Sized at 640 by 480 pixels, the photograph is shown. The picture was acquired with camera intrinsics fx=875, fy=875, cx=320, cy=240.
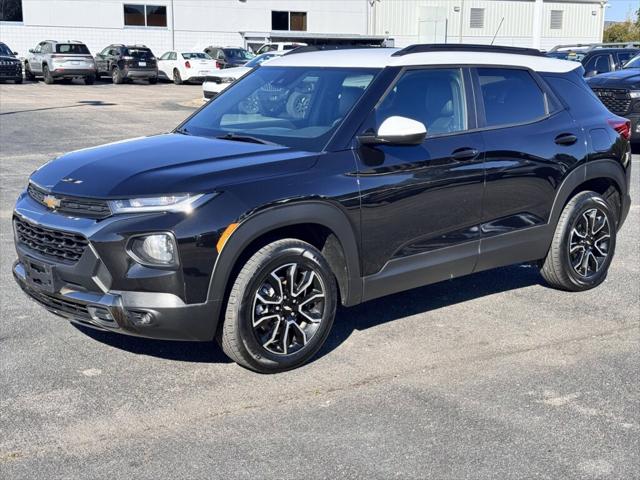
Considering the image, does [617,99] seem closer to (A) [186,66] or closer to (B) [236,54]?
(B) [236,54]

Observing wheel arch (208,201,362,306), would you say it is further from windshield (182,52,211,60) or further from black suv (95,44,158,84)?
windshield (182,52,211,60)

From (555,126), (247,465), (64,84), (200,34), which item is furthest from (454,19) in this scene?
(247,465)

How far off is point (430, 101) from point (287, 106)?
2.98ft

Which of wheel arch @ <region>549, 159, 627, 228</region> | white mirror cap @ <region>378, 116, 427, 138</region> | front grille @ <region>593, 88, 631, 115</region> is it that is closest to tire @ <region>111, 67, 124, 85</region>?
front grille @ <region>593, 88, 631, 115</region>

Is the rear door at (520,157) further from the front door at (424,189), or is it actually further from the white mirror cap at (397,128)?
the white mirror cap at (397,128)

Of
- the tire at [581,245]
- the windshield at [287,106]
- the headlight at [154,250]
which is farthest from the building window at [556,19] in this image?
the headlight at [154,250]

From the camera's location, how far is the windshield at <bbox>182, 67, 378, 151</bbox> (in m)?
5.25

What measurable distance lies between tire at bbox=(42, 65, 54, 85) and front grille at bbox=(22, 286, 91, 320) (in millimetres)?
32124

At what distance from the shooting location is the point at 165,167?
4.70m

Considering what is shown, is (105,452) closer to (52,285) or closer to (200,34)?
(52,285)

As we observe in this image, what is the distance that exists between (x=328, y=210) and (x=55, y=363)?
179cm

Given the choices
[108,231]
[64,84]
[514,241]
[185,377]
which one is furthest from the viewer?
[64,84]

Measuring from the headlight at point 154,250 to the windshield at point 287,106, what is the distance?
1.11 meters

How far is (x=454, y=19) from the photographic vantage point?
5056cm
